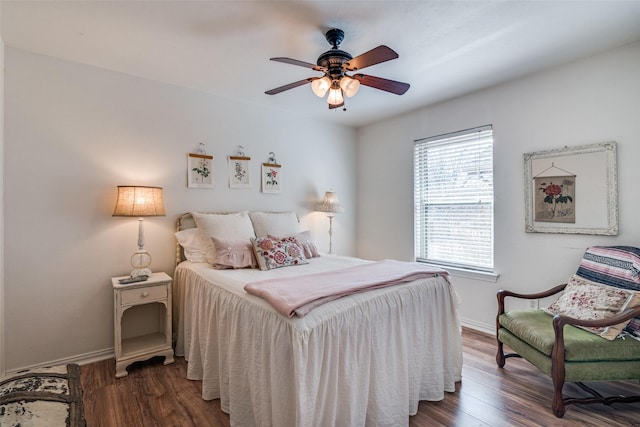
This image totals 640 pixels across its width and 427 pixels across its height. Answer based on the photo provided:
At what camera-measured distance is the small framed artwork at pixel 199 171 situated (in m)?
3.09

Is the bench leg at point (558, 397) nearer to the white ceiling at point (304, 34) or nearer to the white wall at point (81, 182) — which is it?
the white ceiling at point (304, 34)

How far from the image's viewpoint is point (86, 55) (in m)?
2.43

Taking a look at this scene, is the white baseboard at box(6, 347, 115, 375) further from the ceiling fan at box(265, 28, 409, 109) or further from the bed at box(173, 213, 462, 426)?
the ceiling fan at box(265, 28, 409, 109)

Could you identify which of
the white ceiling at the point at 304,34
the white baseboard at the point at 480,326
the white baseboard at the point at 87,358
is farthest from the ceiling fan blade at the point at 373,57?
the white baseboard at the point at 87,358

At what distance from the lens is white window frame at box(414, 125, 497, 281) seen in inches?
126

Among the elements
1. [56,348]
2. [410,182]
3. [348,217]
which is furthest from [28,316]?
[410,182]

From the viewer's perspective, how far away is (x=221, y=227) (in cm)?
289

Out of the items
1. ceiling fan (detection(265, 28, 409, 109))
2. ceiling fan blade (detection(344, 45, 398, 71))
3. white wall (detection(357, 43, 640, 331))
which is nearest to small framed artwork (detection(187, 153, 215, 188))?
ceiling fan (detection(265, 28, 409, 109))

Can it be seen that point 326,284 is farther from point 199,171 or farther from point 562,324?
point 199,171

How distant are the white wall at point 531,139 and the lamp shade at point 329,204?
0.83m

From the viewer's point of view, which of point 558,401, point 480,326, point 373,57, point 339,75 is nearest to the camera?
point 373,57

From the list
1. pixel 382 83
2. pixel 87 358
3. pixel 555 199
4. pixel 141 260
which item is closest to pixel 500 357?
pixel 555 199

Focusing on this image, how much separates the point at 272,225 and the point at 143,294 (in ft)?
4.38

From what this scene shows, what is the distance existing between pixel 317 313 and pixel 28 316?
8.13ft
